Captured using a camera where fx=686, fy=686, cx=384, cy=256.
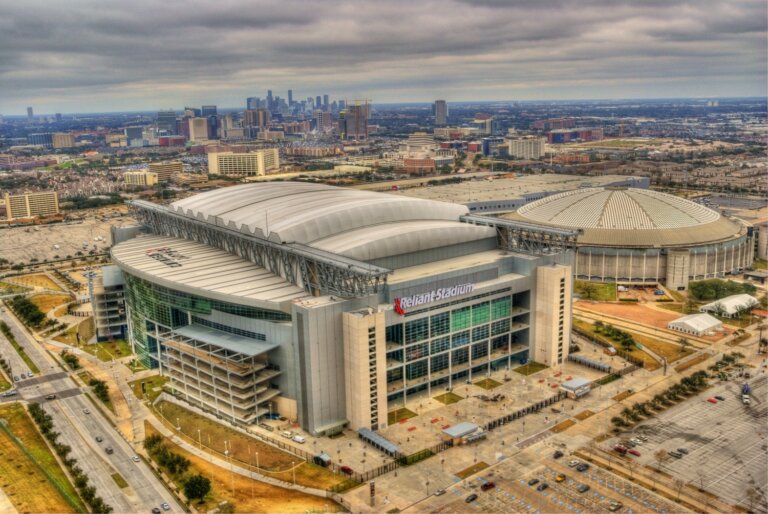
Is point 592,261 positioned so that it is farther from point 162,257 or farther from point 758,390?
point 162,257

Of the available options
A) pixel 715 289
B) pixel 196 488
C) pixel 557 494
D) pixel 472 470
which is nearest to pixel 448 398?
pixel 472 470

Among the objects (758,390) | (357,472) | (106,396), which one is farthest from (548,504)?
(106,396)

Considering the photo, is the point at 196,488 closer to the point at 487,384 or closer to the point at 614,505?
the point at 614,505

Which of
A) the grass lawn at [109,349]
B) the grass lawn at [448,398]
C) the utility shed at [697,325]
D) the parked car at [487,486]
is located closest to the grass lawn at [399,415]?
the grass lawn at [448,398]

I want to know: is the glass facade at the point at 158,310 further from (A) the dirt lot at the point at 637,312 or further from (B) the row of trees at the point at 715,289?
(B) the row of trees at the point at 715,289

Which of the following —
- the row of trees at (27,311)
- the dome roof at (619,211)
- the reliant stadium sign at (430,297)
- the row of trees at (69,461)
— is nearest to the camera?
the row of trees at (69,461)
